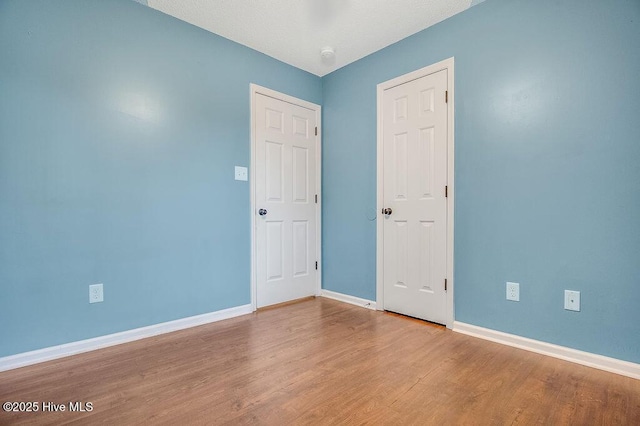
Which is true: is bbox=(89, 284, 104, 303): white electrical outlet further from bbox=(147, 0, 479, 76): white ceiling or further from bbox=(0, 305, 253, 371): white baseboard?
bbox=(147, 0, 479, 76): white ceiling

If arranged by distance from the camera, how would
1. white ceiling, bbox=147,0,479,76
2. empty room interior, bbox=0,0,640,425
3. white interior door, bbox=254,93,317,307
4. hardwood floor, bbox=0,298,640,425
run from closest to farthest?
1. hardwood floor, bbox=0,298,640,425
2. empty room interior, bbox=0,0,640,425
3. white ceiling, bbox=147,0,479,76
4. white interior door, bbox=254,93,317,307

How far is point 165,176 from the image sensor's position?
2.42 metres

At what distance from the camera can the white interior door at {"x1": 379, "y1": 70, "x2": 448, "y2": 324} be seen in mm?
2508

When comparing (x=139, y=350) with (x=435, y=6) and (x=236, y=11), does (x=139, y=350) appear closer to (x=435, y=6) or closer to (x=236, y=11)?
(x=236, y=11)

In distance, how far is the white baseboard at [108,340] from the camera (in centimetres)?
186

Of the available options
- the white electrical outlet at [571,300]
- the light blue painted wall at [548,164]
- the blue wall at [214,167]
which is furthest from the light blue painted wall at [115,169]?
the white electrical outlet at [571,300]

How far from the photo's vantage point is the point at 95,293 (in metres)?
2.10

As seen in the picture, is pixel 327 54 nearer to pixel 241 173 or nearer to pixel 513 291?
pixel 241 173

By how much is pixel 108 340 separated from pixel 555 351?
3.00 m

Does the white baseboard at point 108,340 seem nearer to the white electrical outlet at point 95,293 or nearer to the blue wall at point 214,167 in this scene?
the blue wall at point 214,167

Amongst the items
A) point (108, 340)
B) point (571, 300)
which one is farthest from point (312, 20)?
A: point (108, 340)

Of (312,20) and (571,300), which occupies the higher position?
(312,20)

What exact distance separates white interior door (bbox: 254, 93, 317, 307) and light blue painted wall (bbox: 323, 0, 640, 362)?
1261 mm

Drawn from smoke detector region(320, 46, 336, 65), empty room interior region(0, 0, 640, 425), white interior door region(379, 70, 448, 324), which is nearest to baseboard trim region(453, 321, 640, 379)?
empty room interior region(0, 0, 640, 425)
